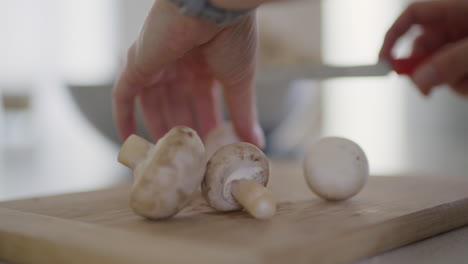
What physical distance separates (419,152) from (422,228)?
3.38 metres

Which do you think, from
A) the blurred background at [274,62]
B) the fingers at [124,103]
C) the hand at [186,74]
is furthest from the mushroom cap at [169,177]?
the blurred background at [274,62]

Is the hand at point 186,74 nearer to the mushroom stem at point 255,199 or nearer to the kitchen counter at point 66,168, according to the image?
the mushroom stem at point 255,199

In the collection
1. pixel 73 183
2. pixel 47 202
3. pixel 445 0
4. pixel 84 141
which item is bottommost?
pixel 84 141

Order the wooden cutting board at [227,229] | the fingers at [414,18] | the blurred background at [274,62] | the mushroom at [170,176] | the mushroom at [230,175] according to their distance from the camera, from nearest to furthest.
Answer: the wooden cutting board at [227,229] < the mushroom at [170,176] < the mushroom at [230,175] < the fingers at [414,18] < the blurred background at [274,62]

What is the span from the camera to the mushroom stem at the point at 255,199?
742 millimetres

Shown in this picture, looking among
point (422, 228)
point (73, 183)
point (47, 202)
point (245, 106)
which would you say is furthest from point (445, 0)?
point (73, 183)

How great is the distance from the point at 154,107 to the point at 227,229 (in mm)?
623

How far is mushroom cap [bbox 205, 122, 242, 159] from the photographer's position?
1.18m

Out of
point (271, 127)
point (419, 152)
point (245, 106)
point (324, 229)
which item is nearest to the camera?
point (324, 229)

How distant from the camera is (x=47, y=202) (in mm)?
988

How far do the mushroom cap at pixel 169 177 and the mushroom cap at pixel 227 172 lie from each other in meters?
0.07

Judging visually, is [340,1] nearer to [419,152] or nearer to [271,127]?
[419,152]

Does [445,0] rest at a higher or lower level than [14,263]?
higher

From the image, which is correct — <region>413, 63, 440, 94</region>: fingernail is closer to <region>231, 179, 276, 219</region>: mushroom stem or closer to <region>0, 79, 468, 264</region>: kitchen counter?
<region>0, 79, 468, 264</region>: kitchen counter
